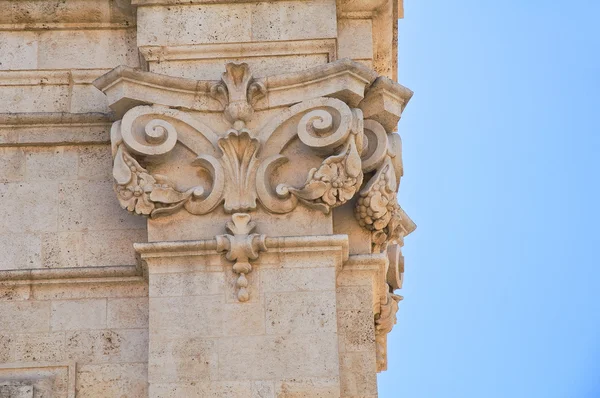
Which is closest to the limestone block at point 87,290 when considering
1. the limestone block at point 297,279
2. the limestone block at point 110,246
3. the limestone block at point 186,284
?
the limestone block at point 110,246

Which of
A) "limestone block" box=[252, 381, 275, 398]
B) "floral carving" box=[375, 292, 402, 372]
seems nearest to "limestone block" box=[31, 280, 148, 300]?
"limestone block" box=[252, 381, 275, 398]

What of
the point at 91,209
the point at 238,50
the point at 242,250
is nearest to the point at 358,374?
the point at 242,250

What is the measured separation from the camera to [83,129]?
587 inches

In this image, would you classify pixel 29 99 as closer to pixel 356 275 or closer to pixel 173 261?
pixel 173 261

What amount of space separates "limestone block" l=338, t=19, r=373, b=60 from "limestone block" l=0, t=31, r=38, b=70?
9.76ft

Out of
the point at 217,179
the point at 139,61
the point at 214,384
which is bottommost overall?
the point at 214,384

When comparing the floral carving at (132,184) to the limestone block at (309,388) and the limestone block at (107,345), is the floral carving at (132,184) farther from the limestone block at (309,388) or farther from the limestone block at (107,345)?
the limestone block at (309,388)

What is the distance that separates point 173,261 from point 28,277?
1.39 metres

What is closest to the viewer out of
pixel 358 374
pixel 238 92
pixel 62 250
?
pixel 358 374

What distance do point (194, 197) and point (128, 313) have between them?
47.8 inches

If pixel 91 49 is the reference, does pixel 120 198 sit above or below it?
below

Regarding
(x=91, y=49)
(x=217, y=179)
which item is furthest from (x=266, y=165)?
(x=91, y=49)

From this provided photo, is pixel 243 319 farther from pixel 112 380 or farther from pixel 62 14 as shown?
pixel 62 14

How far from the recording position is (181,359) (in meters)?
13.5
